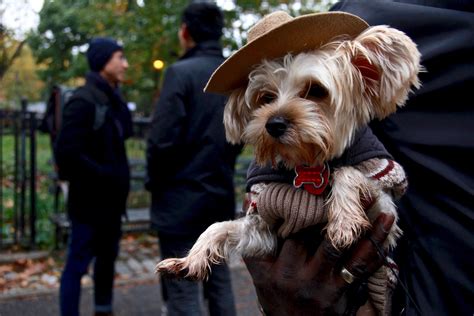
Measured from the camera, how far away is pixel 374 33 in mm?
1493

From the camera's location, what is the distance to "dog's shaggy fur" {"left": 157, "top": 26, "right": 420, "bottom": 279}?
4.89 feet

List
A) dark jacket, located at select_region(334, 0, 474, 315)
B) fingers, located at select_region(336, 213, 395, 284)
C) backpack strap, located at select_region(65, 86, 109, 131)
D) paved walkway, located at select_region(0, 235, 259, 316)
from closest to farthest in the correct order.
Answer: dark jacket, located at select_region(334, 0, 474, 315) < fingers, located at select_region(336, 213, 395, 284) < backpack strap, located at select_region(65, 86, 109, 131) < paved walkway, located at select_region(0, 235, 259, 316)

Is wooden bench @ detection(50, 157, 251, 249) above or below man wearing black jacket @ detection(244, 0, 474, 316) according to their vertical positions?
below

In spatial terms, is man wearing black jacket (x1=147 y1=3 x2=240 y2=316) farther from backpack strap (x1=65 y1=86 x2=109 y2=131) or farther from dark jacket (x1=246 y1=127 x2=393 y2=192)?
dark jacket (x1=246 y1=127 x2=393 y2=192)

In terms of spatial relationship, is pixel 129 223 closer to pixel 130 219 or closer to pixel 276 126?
pixel 130 219

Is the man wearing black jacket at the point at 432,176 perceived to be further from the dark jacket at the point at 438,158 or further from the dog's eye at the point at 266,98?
the dog's eye at the point at 266,98

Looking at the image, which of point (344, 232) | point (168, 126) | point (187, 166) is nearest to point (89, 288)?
point (187, 166)

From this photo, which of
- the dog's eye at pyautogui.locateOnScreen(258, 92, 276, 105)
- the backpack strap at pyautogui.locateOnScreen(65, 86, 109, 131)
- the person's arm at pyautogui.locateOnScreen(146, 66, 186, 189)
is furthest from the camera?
the backpack strap at pyautogui.locateOnScreen(65, 86, 109, 131)

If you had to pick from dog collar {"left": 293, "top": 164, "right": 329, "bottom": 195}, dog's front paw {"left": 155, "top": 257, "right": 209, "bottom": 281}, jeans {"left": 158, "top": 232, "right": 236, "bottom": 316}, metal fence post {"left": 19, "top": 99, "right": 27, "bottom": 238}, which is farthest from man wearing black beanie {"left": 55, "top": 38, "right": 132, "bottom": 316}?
dog collar {"left": 293, "top": 164, "right": 329, "bottom": 195}

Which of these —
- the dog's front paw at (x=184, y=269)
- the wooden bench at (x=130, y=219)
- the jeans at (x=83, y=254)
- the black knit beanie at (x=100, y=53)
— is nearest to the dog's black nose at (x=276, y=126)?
the dog's front paw at (x=184, y=269)

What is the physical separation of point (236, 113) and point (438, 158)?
657 millimetres

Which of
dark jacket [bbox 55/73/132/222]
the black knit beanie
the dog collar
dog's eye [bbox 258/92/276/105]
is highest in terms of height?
dog's eye [bbox 258/92/276/105]

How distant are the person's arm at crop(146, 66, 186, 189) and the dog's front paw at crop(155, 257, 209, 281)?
2193mm

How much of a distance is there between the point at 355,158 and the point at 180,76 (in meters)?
2.52
